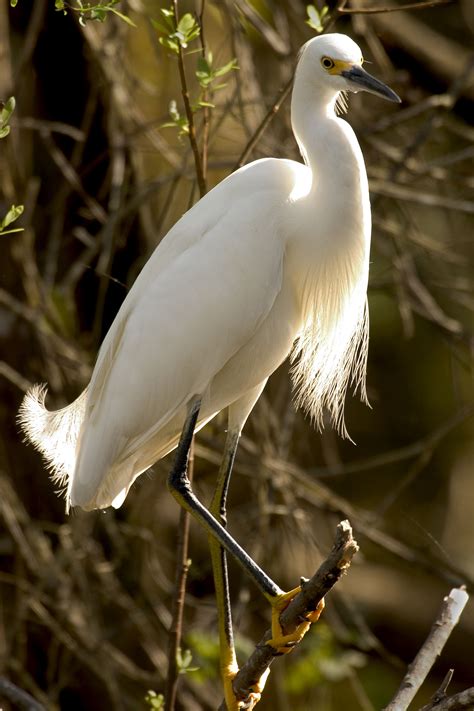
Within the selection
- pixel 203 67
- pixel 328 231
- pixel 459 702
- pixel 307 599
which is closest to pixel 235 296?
pixel 328 231

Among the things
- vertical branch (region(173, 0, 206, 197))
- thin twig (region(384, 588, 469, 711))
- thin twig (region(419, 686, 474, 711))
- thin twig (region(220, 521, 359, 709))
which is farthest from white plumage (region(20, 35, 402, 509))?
thin twig (region(419, 686, 474, 711))

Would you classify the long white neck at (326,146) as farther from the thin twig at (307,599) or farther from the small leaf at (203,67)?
the thin twig at (307,599)

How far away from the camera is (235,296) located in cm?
214

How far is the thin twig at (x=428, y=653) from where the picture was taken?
179 centimetres

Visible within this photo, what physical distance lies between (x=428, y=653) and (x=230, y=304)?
2.52 feet

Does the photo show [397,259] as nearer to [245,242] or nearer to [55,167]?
[245,242]

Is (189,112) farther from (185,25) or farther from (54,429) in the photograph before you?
(54,429)

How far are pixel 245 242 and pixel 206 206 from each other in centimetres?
15

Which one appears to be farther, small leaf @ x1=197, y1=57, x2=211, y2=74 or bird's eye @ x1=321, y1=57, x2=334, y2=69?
bird's eye @ x1=321, y1=57, x2=334, y2=69

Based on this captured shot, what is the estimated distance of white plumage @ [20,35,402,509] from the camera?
6.82 ft

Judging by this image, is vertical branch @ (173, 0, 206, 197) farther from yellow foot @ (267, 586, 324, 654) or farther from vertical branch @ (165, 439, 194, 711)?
yellow foot @ (267, 586, 324, 654)

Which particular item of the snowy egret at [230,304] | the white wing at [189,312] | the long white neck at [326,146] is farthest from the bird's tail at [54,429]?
the long white neck at [326,146]

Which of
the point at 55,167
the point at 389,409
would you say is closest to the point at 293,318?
the point at 55,167

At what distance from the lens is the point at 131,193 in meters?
3.48
